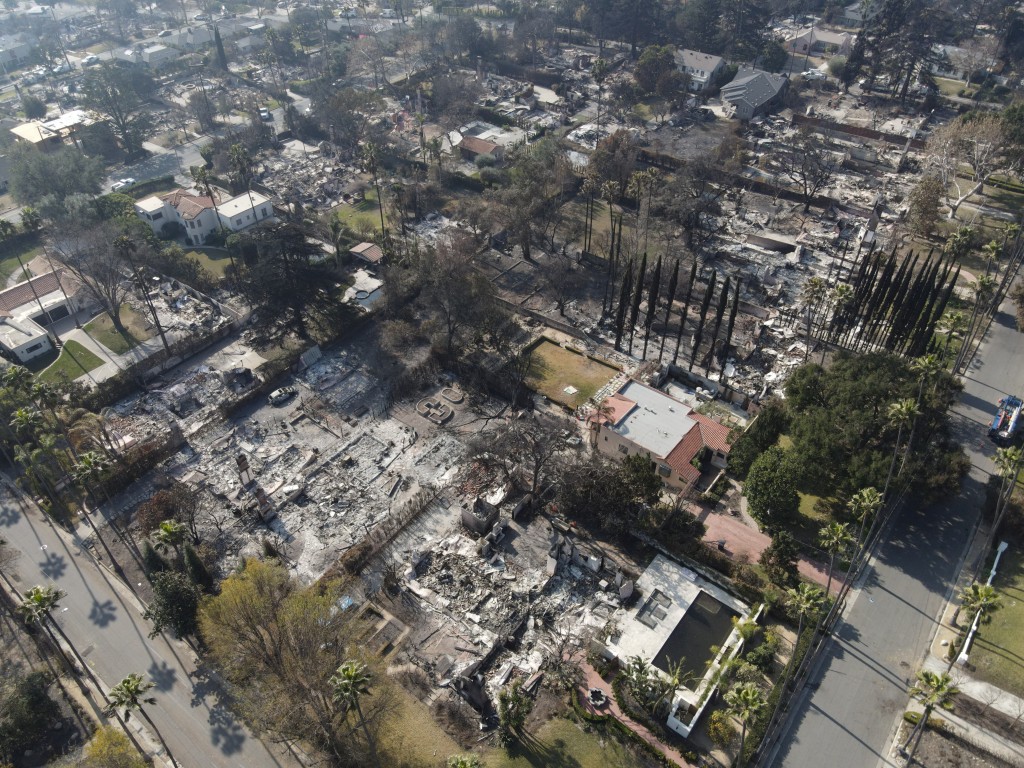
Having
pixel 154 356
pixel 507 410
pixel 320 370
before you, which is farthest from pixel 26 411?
pixel 507 410

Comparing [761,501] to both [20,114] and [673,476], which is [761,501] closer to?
[673,476]

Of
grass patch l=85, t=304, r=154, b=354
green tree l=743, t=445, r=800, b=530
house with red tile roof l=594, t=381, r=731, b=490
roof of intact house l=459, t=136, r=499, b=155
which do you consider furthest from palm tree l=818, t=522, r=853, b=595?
roof of intact house l=459, t=136, r=499, b=155

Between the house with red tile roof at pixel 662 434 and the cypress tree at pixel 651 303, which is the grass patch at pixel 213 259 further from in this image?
the house with red tile roof at pixel 662 434

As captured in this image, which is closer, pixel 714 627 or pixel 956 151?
pixel 714 627

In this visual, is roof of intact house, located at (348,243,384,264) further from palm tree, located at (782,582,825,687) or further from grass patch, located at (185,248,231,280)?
palm tree, located at (782,582,825,687)

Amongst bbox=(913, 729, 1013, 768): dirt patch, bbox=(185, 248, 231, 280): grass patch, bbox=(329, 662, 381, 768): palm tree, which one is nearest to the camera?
bbox=(329, 662, 381, 768): palm tree

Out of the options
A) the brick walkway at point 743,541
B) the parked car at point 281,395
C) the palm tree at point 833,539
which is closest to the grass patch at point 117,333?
the parked car at point 281,395
